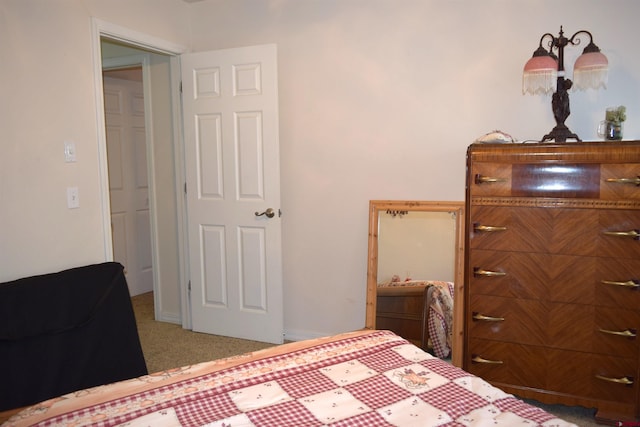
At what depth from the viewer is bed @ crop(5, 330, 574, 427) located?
125cm

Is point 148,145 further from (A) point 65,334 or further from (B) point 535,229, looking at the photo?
(B) point 535,229

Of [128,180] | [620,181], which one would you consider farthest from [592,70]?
[128,180]

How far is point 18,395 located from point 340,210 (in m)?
2.16

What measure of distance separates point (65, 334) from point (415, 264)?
6.65ft

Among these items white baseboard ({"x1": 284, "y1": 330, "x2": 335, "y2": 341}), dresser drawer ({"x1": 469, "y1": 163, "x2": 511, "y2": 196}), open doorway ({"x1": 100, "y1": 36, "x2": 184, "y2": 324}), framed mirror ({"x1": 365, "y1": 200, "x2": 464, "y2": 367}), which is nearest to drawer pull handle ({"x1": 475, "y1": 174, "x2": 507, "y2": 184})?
dresser drawer ({"x1": 469, "y1": 163, "x2": 511, "y2": 196})

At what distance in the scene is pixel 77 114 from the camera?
272cm

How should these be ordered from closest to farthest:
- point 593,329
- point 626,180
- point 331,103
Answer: point 626,180, point 593,329, point 331,103

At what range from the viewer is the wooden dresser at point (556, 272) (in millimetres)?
2316

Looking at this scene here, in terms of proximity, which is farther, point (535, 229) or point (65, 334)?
point (535, 229)

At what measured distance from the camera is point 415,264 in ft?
10.1

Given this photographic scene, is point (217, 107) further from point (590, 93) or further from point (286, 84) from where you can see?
point (590, 93)

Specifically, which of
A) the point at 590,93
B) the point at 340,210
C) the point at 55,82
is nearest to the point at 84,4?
the point at 55,82

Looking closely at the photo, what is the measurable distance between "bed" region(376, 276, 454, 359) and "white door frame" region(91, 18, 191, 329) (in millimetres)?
1671

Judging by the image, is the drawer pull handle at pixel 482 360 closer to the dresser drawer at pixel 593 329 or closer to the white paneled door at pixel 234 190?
the dresser drawer at pixel 593 329
